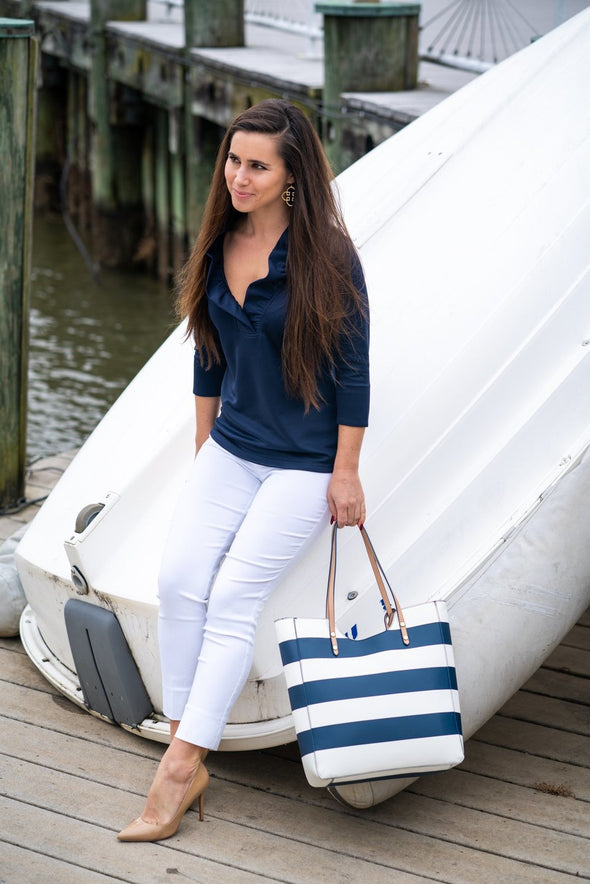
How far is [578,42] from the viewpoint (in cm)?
380

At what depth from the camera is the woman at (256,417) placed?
2.61 metres

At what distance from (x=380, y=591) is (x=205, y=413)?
23.9 inches

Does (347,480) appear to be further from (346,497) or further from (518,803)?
(518,803)

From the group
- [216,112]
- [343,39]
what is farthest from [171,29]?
[343,39]

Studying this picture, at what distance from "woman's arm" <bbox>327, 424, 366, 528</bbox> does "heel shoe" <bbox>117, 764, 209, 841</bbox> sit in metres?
0.65

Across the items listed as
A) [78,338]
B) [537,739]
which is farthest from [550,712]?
[78,338]

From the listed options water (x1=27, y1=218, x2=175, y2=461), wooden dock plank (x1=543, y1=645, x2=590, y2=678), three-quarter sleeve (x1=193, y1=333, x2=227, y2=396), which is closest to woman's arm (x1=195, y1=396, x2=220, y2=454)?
three-quarter sleeve (x1=193, y1=333, x2=227, y2=396)

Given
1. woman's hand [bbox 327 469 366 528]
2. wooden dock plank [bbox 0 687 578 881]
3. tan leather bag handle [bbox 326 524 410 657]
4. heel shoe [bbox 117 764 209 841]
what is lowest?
wooden dock plank [bbox 0 687 578 881]

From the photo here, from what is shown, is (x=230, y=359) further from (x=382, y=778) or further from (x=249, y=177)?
(x=382, y=778)

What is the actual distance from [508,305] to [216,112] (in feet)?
18.6

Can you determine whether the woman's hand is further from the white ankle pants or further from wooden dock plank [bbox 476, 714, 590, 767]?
wooden dock plank [bbox 476, 714, 590, 767]

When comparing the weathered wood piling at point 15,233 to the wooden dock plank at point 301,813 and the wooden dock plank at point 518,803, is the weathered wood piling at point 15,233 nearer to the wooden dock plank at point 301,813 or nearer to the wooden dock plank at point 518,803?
the wooden dock plank at point 301,813

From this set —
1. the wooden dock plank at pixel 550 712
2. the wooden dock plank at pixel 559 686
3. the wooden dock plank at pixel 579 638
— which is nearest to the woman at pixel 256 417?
the wooden dock plank at pixel 550 712

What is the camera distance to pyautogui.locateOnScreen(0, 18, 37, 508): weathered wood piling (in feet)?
14.6
